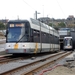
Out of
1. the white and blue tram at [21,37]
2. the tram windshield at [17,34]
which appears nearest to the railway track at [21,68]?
the white and blue tram at [21,37]

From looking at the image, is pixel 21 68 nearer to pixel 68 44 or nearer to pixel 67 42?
pixel 68 44

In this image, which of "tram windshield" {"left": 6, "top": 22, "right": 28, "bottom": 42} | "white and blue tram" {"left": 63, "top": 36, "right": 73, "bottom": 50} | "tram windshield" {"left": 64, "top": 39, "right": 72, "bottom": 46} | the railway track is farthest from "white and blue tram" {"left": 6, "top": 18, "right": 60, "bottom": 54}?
"tram windshield" {"left": 64, "top": 39, "right": 72, "bottom": 46}

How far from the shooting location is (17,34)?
23750 millimetres

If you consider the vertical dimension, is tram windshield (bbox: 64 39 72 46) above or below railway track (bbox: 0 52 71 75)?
above

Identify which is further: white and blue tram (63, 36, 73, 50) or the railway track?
white and blue tram (63, 36, 73, 50)

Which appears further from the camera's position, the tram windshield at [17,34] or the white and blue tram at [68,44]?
the white and blue tram at [68,44]

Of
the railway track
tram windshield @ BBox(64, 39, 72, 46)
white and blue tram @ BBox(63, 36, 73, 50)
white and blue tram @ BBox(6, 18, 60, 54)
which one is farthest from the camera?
tram windshield @ BBox(64, 39, 72, 46)

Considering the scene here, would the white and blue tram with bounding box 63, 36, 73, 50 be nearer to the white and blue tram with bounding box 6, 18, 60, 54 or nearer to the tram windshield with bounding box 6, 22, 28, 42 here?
the white and blue tram with bounding box 6, 18, 60, 54

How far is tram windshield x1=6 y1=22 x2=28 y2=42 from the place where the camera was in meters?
23.7

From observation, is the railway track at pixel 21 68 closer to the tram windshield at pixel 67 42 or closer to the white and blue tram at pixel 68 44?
the white and blue tram at pixel 68 44

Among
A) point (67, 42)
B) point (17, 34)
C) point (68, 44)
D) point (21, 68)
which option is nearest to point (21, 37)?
point (17, 34)

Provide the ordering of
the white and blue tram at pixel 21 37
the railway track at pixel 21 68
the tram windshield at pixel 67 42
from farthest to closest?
the tram windshield at pixel 67 42 → the white and blue tram at pixel 21 37 → the railway track at pixel 21 68

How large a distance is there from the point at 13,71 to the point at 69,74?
118 inches

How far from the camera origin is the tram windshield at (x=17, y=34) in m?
23.7
